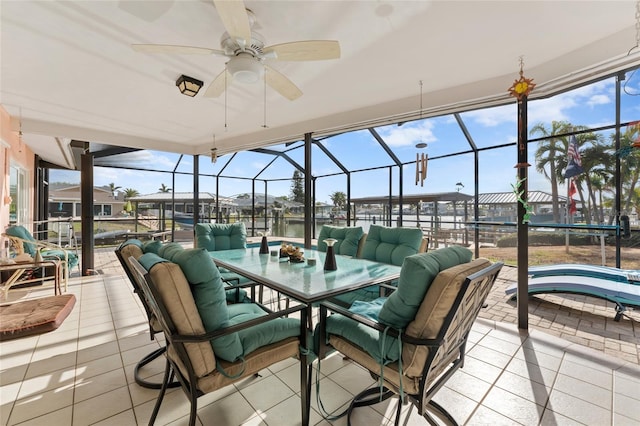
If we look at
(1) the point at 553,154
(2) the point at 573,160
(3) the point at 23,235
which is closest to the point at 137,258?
(3) the point at 23,235

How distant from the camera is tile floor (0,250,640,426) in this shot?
1.66m

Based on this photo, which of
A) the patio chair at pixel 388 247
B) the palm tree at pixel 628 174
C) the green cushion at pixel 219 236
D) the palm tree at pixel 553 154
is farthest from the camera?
the palm tree at pixel 553 154

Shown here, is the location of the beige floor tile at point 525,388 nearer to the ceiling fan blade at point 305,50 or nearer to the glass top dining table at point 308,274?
the glass top dining table at point 308,274

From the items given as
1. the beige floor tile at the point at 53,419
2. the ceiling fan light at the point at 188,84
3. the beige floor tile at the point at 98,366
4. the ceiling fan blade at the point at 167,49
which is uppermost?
the ceiling fan light at the point at 188,84

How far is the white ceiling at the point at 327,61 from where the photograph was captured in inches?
79.0

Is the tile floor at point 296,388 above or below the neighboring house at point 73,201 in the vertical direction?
below

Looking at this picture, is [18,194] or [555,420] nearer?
[555,420]

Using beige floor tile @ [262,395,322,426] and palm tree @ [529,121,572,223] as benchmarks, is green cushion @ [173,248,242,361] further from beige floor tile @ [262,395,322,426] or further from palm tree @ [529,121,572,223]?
palm tree @ [529,121,572,223]

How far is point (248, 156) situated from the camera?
25.1 ft

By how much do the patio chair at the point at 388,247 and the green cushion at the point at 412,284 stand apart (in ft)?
3.81

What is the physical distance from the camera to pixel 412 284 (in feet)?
4.23

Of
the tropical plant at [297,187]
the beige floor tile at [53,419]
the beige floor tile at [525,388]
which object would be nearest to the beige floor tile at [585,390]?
the beige floor tile at [525,388]

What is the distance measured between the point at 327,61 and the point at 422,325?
2.51 m

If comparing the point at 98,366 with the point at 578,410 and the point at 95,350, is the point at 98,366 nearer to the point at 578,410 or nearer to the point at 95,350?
the point at 95,350
